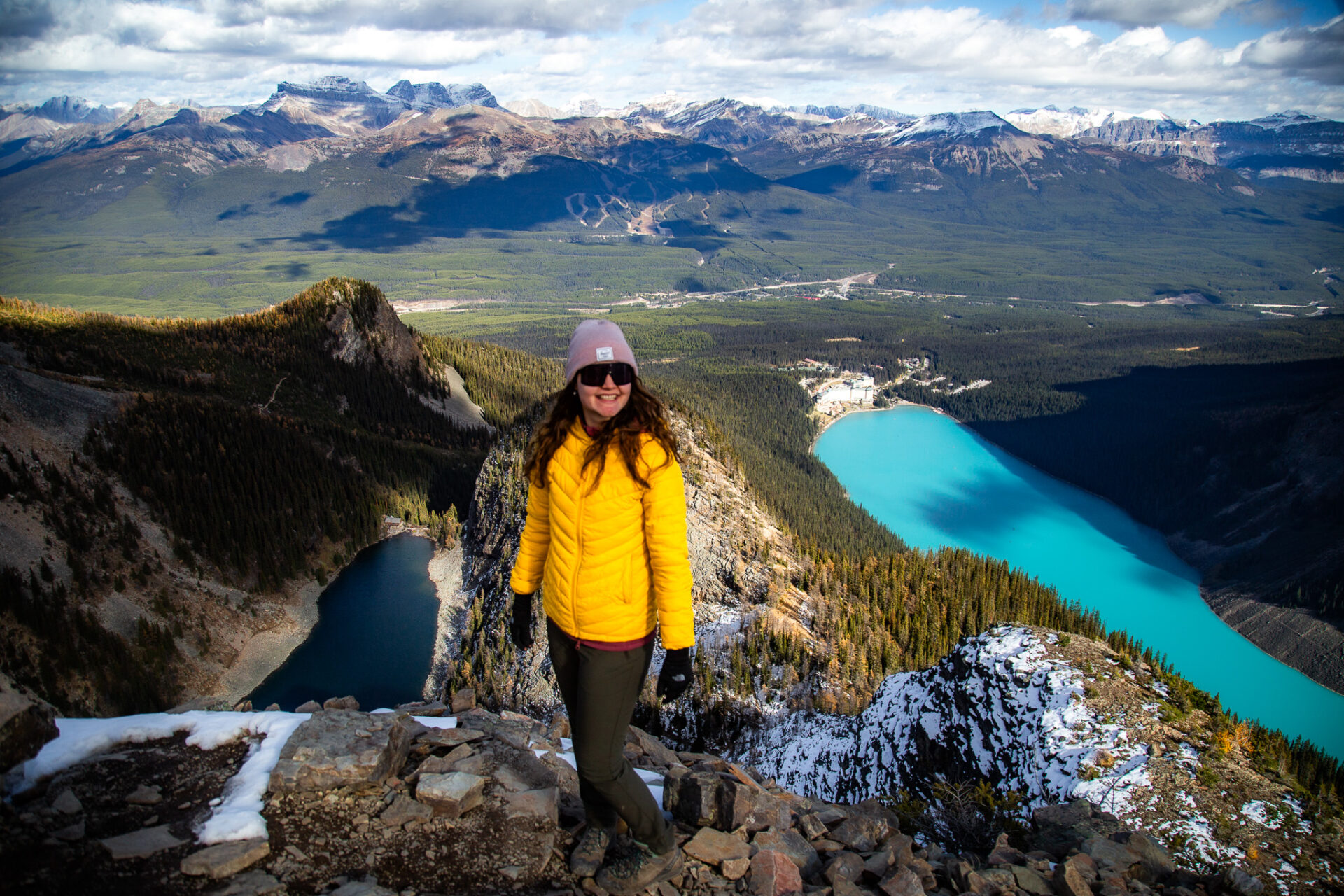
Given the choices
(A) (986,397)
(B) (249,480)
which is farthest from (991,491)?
(B) (249,480)

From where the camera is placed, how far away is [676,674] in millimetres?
5988

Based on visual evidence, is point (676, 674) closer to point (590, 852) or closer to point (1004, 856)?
point (590, 852)

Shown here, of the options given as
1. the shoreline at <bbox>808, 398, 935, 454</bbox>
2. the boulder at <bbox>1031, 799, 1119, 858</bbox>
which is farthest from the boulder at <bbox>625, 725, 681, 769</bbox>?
the shoreline at <bbox>808, 398, 935, 454</bbox>

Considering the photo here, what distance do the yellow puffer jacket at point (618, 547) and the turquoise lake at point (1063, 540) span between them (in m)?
60.4

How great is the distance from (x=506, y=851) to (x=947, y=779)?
9.66 metres

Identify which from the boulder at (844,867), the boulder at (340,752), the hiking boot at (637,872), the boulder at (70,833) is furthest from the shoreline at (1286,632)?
the boulder at (70,833)

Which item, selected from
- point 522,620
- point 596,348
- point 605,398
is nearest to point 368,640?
point 522,620

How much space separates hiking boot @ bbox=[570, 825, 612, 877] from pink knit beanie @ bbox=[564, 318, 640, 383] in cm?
438

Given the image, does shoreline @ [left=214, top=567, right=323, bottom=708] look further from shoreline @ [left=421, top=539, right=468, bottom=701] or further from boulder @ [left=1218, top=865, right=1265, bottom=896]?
boulder @ [left=1218, top=865, right=1265, bottom=896]

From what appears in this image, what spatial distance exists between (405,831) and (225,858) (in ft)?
5.00

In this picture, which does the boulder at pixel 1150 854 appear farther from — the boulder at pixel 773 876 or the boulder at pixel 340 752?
the boulder at pixel 340 752

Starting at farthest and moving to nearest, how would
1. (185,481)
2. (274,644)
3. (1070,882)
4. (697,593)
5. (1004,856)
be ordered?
(185,481) < (274,644) < (697,593) < (1004,856) < (1070,882)

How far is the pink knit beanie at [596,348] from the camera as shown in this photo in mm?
5598

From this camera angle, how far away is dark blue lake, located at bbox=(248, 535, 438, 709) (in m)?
31.5
